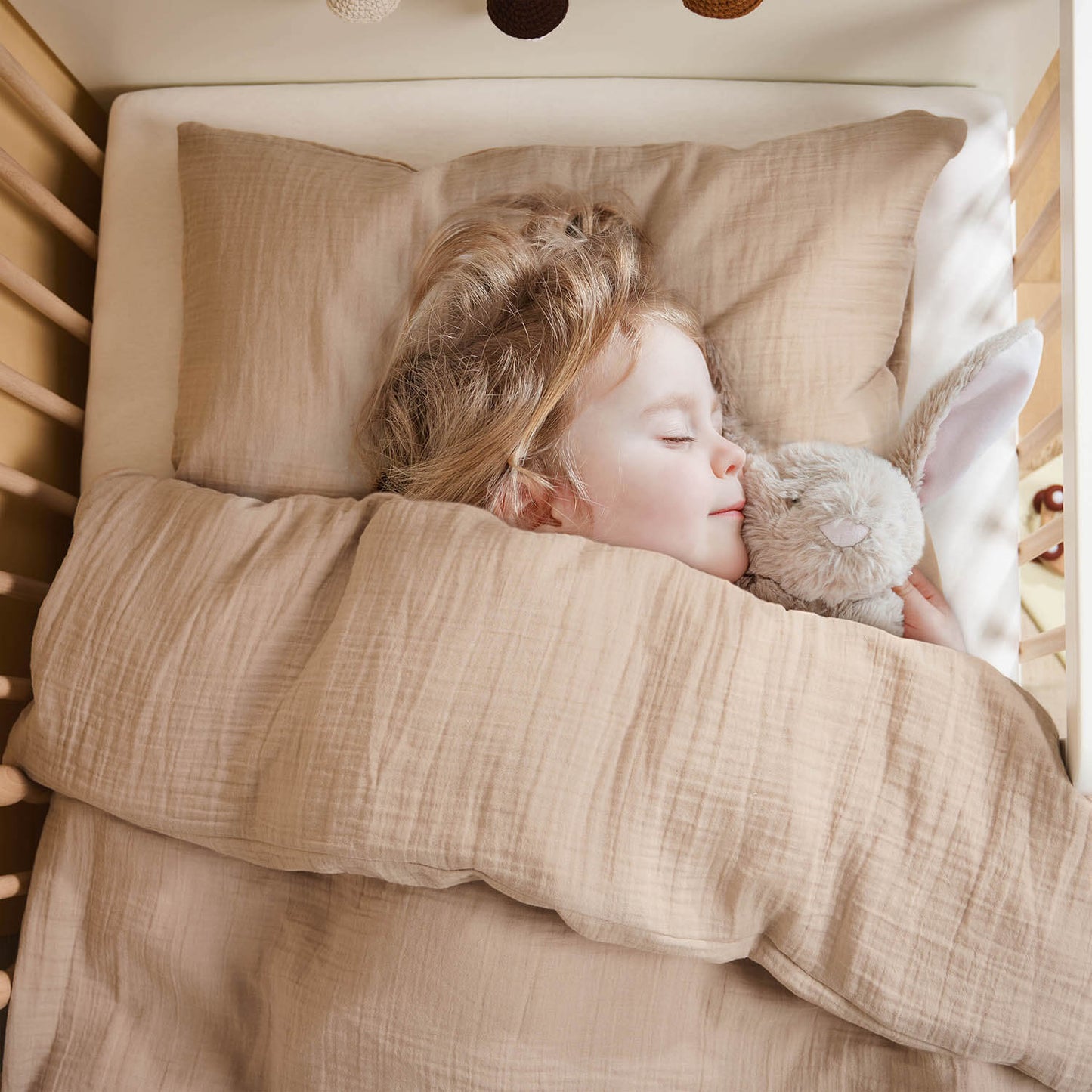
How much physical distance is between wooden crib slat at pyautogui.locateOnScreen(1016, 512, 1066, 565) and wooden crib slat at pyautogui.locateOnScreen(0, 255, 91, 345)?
3.18 feet

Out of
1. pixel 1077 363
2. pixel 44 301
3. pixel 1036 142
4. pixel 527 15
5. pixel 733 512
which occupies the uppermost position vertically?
pixel 527 15

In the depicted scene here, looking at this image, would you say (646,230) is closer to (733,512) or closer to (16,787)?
(733,512)

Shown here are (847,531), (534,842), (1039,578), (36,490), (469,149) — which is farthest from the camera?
(1039,578)

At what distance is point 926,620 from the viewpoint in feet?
2.84

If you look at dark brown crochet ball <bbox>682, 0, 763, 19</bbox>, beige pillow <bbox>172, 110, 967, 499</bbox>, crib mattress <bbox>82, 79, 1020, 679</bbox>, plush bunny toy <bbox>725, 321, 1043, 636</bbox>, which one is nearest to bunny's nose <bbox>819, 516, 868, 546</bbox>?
plush bunny toy <bbox>725, 321, 1043, 636</bbox>

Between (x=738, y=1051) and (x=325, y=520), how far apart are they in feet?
1.80

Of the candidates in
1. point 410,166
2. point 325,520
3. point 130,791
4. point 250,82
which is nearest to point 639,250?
point 410,166

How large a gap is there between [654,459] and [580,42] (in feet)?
1.63

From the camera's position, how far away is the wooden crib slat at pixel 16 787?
0.81m

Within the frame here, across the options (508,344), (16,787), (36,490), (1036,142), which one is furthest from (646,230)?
(16,787)

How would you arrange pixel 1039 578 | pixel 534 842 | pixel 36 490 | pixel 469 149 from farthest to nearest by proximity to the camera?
1. pixel 1039 578
2. pixel 469 149
3. pixel 36 490
4. pixel 534 842

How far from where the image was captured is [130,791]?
769mm

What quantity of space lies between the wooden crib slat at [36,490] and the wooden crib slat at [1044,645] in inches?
36.6

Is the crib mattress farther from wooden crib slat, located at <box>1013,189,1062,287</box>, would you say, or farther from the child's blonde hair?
the child's blonde hair
